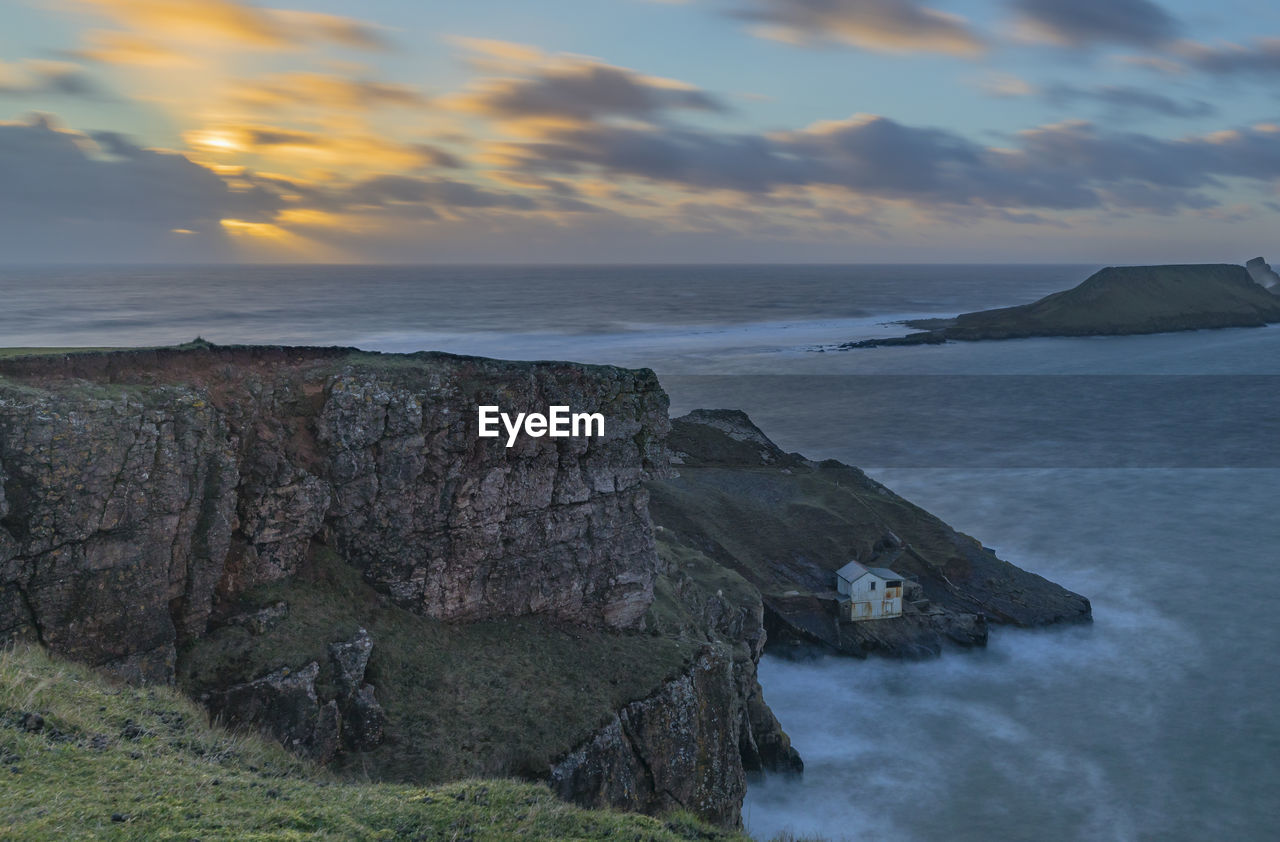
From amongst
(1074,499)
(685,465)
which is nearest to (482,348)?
(685,465)

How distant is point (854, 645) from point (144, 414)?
4215 centimetres

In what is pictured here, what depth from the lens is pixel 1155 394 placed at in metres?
146

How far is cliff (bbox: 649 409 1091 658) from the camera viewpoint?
53.1 metres

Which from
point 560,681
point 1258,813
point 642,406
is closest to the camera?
point 560,681

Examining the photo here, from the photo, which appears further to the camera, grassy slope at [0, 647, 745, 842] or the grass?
the grass

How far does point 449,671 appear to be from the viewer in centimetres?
2833

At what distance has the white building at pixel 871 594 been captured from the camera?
2117 inches

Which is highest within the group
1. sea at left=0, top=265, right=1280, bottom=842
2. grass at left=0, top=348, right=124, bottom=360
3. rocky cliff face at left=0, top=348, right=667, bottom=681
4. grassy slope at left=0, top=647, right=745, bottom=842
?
grass at left=0, top=348, right=124, bottom=360

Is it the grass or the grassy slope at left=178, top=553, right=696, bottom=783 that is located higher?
the grass

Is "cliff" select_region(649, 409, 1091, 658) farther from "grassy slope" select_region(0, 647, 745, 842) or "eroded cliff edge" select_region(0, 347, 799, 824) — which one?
"grassy slope" select_region(0, 647, 745, 842)

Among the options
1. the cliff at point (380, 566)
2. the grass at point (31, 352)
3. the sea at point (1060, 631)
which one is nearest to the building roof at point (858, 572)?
the sea at point (1060, 631)

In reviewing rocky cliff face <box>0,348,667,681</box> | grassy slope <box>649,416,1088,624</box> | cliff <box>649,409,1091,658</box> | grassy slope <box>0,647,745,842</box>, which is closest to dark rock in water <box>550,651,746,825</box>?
rocky cliff face <box>0,348,667,681</box>

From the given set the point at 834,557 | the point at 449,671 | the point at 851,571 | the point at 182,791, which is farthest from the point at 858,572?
the point at 182,791

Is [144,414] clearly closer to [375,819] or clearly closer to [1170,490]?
[375,819]
